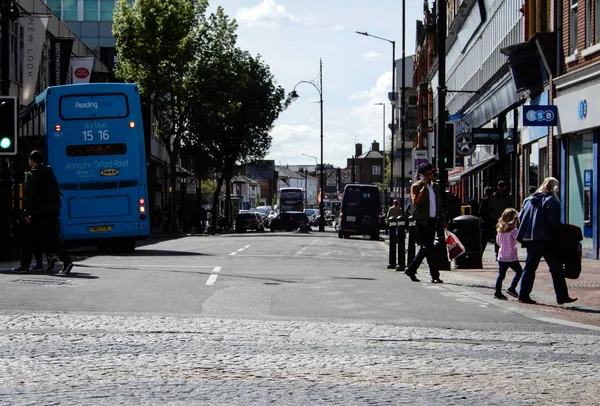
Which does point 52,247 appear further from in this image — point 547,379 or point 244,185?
point 244,185

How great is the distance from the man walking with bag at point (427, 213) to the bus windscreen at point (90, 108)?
1078cm

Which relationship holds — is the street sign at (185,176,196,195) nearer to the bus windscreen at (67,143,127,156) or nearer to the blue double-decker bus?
the blue double-decker bus

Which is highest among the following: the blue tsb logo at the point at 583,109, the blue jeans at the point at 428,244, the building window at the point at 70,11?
the building window at the point at 70,11

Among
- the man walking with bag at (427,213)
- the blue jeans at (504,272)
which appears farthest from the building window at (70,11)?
the blue jeans at (504,272)

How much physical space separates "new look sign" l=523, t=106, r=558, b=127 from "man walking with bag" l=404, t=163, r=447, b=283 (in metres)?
11.5

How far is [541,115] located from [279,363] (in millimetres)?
21461

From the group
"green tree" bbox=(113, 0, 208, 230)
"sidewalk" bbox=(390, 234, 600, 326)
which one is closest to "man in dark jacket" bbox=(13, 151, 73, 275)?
"sidewalk" bbox=(390, 234, 600, 326)

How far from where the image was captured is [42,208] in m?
17.0

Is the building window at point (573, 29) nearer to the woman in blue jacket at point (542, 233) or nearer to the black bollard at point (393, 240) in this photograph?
the black bollard at point (393, 240)

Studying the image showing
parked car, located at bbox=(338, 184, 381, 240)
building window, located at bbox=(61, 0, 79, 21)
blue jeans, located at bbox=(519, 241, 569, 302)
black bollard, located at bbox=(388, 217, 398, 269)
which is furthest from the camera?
building window, located at bbox=(61, 0, 79, 21)

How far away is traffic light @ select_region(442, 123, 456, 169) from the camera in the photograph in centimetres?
2181

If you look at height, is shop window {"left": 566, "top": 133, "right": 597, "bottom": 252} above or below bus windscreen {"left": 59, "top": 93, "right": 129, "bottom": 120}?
below

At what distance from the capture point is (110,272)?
59.9 feet

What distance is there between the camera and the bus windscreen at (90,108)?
26188 millimetres
